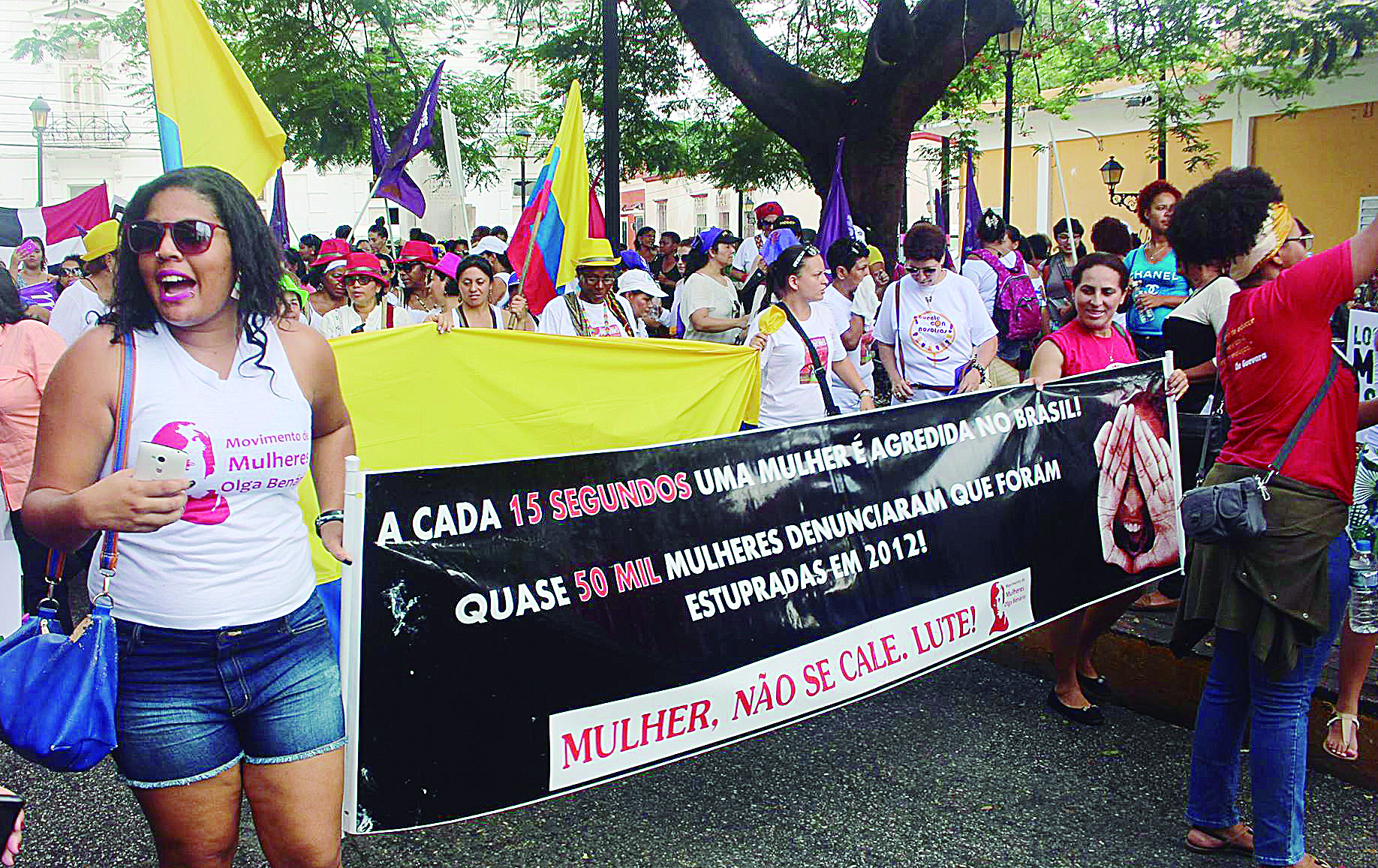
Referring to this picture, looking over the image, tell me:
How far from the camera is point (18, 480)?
5.03m

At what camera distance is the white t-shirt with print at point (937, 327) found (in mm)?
6895

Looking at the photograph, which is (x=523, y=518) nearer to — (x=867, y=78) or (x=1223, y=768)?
(x=1223, y=768)

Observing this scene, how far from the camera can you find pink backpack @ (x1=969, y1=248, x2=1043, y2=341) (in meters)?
9.12

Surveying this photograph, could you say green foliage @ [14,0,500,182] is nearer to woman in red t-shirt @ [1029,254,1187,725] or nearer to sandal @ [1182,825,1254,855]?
woman in red t-shirt @ [1029,254,1187,725]

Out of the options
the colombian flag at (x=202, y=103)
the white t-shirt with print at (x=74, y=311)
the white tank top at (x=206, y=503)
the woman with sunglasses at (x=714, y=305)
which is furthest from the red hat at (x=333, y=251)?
the white tank top at (x=206, y=503)

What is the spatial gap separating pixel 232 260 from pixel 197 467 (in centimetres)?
45

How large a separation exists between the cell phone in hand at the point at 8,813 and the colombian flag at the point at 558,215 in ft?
17.0

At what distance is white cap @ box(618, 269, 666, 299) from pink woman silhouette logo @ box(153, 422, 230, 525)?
6138 mm

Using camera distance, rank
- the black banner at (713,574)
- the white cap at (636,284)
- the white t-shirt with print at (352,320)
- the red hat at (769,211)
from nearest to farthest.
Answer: the black banner at (713,574) < the white t-shirt with print at (352,320) < the white cap at (636,284) < the red hat at (769,211)

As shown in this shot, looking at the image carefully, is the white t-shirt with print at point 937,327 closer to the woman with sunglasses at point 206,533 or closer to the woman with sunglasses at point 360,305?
the woman with sunglasses at point 360,305

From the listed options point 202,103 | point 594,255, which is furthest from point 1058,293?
point 202,103

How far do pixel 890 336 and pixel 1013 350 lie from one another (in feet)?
9.12

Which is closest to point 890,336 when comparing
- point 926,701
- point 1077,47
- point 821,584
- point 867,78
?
point 926,701

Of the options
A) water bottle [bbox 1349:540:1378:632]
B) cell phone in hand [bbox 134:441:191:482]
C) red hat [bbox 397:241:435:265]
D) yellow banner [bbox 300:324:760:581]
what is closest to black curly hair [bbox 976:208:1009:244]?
red hat [bbox 397:241:435:265]
